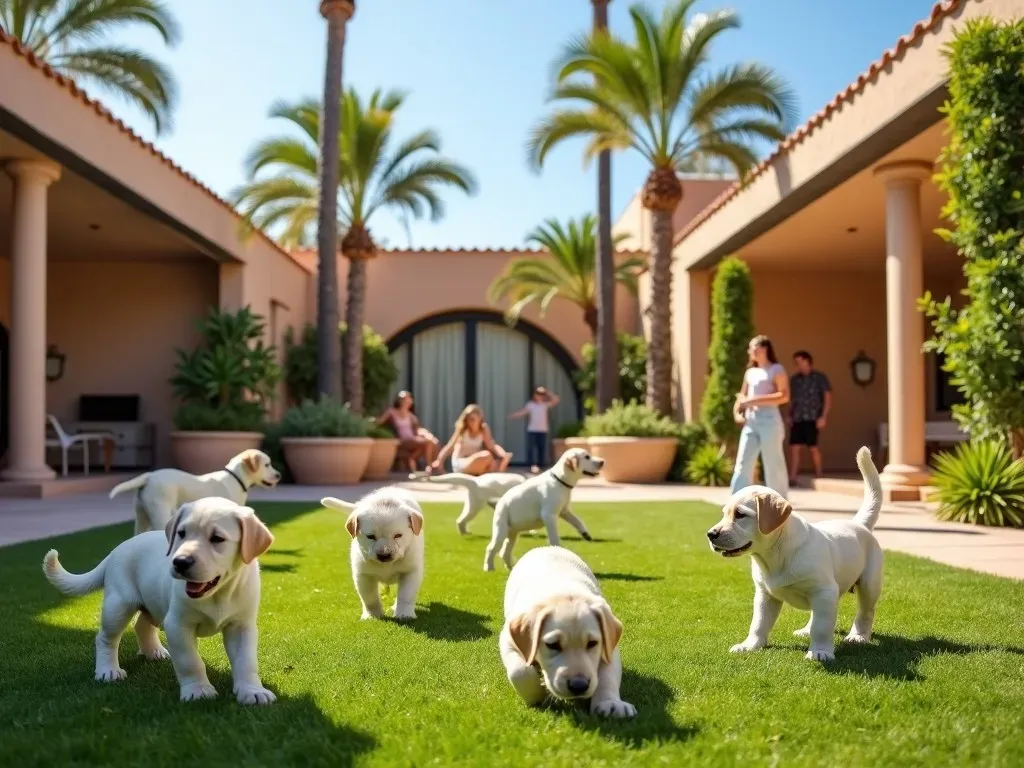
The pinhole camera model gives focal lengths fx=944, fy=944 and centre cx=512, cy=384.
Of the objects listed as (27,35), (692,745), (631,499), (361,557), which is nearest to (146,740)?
(692,745)

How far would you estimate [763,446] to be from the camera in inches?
364

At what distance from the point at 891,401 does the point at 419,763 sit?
11.1m

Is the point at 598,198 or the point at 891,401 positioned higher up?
the point at 598,198

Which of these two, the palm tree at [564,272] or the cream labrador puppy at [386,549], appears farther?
the palm tree at [564,272]

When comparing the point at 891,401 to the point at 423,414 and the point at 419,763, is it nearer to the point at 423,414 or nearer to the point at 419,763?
the point at 419,763

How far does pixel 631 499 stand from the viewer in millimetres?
12656

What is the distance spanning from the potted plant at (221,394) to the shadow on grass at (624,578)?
35.8 feet

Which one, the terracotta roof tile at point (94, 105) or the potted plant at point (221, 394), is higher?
the terracotta roof tile at point (94, 105)

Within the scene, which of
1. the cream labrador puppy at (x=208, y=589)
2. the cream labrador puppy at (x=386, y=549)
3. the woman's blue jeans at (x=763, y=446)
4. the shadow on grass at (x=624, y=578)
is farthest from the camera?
the woman's blue jeans at (x=763, y=446)

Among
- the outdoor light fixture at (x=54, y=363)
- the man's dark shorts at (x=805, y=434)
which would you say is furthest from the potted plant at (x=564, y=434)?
the outdoor light fixture at (x=54, y=363)

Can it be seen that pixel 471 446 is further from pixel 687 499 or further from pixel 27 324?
pixel 27 324

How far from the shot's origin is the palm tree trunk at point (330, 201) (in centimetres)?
1675

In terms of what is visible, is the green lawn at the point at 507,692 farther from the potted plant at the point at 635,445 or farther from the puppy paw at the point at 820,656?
the potted plant at the point at 635,445

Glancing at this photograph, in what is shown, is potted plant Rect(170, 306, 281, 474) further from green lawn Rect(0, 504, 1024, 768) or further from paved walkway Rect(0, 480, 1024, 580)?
green lawn Rect(0, 504, 1024, 768)
